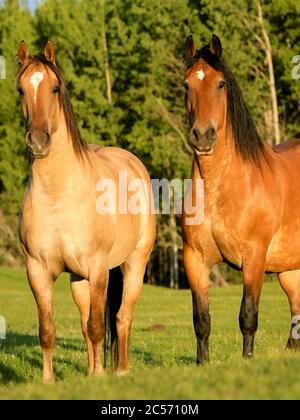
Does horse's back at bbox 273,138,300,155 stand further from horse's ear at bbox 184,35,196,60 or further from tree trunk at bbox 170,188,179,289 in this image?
tree trunk at bbox 170,188,179,289

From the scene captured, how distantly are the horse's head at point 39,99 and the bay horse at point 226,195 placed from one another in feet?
4.04

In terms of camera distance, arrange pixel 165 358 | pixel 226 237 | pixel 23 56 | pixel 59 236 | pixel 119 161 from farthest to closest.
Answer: pixel 165 358 → pixel 119 161 → pixel 226 237 → pixel 23 56 → pixel 59 236

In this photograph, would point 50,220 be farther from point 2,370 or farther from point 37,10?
point 37,10

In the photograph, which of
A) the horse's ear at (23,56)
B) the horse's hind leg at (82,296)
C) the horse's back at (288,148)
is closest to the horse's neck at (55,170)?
the horse's ear at (23,56)

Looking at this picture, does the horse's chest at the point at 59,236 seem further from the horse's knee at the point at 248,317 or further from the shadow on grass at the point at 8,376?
the shadow on grass at the point at 8,376

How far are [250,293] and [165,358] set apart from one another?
9.46 ft

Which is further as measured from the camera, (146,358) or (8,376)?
(146,358)

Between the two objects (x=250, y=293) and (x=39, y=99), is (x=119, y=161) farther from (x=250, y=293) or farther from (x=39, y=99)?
(x=250, y=293)

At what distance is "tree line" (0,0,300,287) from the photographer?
39.4 m

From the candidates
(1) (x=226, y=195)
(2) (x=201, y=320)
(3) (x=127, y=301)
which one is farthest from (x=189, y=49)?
(3) (x=127, y=301)

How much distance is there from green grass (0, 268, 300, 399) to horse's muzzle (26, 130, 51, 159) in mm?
1928

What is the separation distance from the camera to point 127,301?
408 inches

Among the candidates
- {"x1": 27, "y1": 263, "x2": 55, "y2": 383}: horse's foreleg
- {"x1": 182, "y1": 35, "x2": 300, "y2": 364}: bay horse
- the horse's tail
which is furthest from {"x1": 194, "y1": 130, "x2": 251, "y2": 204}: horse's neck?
the horse's tail

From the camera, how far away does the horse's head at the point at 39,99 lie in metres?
8.17
